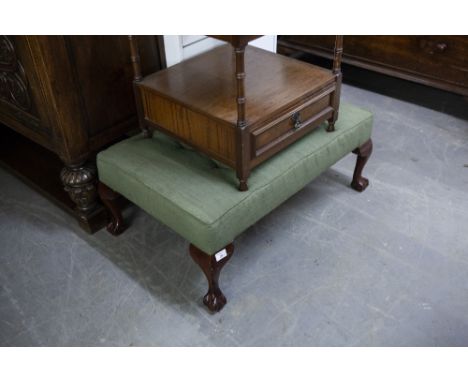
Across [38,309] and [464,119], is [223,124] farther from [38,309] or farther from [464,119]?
[464,119]

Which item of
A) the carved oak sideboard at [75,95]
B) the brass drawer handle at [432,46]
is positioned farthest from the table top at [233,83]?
the brass drawer handle at [432,46]

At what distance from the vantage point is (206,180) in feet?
3.77

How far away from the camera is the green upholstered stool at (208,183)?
3.52 feet

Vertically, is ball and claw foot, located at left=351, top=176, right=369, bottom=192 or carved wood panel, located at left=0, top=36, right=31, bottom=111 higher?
carved wood panel, located at left=0, top=36, right=31, bottom=111

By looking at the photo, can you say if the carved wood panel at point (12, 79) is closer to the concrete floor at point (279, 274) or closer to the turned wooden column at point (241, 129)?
the concrete floor at point (279, 274)

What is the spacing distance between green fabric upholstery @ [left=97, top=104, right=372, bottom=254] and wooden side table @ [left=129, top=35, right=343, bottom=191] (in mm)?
39

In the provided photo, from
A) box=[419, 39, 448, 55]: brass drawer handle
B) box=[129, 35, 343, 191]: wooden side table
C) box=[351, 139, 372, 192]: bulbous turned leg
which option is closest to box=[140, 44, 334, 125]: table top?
box=[129, 35, 343, 191]: wooden side table

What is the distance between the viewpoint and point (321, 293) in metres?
1.23

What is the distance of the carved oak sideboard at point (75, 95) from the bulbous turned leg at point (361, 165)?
24.6 inches

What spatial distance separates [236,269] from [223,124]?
1.37ft

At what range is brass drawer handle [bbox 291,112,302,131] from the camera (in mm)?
1174

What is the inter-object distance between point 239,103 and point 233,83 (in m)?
0.22

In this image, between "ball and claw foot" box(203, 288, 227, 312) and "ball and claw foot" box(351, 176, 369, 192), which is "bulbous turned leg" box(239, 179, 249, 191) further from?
"ball and claw foot" box(351, 176, 369, 192)

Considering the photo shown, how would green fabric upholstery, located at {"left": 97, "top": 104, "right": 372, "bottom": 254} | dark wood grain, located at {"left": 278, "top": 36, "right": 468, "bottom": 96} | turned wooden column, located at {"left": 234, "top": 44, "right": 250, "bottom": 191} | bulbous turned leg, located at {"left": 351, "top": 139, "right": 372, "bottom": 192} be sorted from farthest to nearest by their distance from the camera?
dark wood grain, located at {"left": 278, "top": 36, "right": 468, "bottom": 96}
bulbous turned leg, located at {"left": 351, "top": 139, "right": 372, "bottom": 192}
green fabric upholstery, located at {"left": 97, "top": 104, "right": 372, "bottom": 254}
turned wooden column, located at {"left": 234, "top": 44, "right": 250, "bottom": 191}
